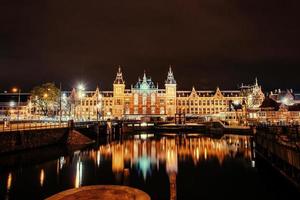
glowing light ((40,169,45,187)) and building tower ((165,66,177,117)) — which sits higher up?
building tower ((165,66,177,117))

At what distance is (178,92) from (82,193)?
139 m

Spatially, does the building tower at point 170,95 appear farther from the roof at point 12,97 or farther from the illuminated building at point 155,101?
the roof at point 12,97

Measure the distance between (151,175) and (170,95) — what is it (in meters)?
118

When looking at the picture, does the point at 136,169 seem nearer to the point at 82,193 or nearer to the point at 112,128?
the point at 82,193

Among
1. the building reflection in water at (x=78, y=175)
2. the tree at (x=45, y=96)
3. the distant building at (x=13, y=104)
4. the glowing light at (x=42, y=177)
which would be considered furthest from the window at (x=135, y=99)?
the glowing light at (x=42, y=177)

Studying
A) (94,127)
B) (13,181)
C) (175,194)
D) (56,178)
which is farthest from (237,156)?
(94,127)

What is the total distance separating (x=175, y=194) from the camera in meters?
22.6

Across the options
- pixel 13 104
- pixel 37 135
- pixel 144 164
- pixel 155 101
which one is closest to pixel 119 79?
pixel 155 101

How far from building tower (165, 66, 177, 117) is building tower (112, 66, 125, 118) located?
24.6m

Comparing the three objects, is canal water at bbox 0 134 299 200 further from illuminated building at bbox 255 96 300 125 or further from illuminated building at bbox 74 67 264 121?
illuminated building at bbox 74 67 264 121

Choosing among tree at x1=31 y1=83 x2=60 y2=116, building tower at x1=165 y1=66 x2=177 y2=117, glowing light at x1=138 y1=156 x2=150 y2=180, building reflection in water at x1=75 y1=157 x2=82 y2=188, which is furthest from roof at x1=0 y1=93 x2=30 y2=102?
building reflection in water at x1=75 y1=157 x2=82 y2=188

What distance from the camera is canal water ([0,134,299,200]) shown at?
74.4 ft

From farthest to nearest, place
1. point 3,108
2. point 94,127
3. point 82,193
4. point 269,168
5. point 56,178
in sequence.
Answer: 1. point 3,108
2. point 94,127
3. point 269,168
4. point 56,178
5. point 82,193

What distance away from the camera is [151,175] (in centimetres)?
2942
